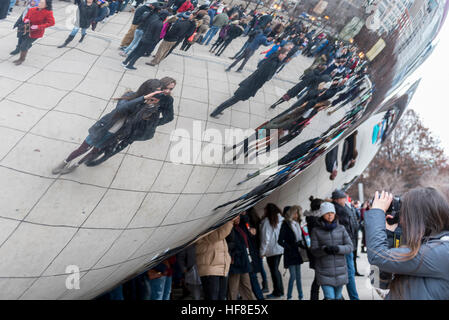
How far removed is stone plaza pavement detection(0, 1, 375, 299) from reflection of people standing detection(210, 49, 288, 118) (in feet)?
0.07

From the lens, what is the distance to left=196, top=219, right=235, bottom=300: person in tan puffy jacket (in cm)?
361

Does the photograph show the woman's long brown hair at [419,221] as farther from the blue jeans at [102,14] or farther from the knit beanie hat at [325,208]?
the knit beanie hat at [325,208]

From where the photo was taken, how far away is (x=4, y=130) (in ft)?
3.58

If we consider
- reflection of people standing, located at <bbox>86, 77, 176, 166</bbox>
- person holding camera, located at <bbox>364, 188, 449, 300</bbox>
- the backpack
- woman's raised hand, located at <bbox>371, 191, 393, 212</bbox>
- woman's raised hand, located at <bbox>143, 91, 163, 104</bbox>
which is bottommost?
person holding camera, located at <bbox>364, 188, 449, 300</bbox>

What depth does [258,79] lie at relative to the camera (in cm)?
135

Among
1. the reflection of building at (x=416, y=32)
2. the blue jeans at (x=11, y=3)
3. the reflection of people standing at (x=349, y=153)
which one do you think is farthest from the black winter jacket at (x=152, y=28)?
the reflection of people standing at (x=349, y=153)

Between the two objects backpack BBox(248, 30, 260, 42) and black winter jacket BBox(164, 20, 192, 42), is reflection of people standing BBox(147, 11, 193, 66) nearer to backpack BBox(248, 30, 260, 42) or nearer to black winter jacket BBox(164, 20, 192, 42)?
black winter jacket BBox(164, 20, 192, 42)

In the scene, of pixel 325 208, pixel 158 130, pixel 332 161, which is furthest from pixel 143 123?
pixel 325 208

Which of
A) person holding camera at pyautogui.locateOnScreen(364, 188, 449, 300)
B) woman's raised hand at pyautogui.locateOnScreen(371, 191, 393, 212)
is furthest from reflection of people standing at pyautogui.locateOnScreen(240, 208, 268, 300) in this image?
person holding camera at pyautogui.locateOnScreen(364, 188, 449, 300)

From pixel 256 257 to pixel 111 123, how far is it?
3.93 m

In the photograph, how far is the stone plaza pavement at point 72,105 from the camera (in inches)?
43.4

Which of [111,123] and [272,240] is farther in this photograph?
[272,240]

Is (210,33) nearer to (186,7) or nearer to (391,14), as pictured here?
(186,7)
